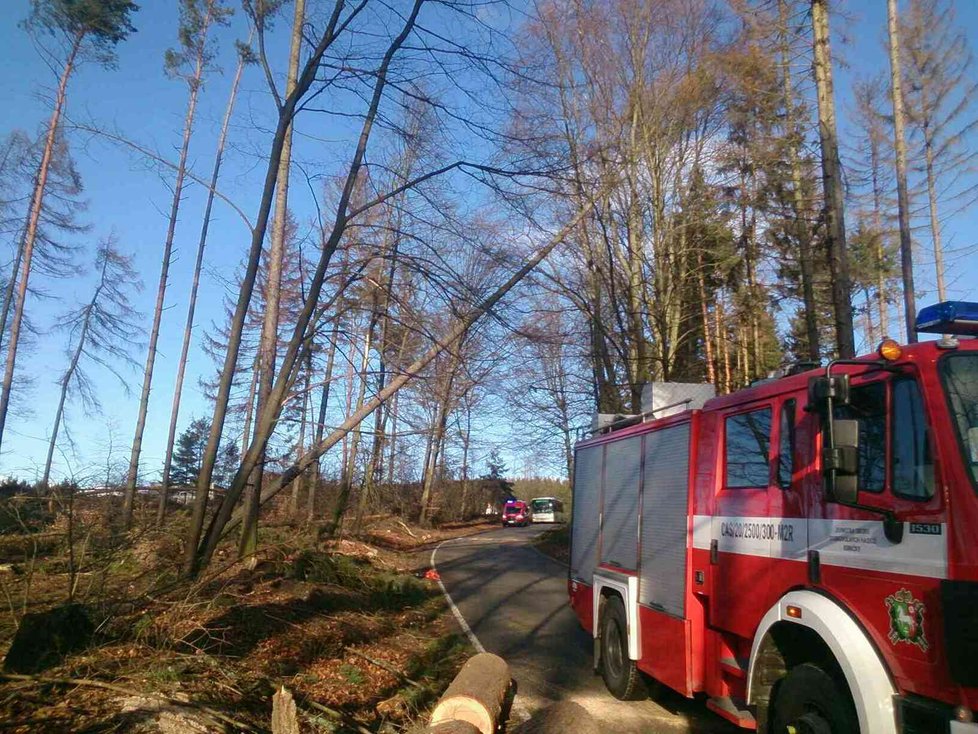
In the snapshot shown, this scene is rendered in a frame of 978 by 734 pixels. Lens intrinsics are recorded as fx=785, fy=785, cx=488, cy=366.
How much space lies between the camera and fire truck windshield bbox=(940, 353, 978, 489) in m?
4.02

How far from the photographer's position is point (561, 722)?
634 cm

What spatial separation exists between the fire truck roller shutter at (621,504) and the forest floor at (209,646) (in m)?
2.42

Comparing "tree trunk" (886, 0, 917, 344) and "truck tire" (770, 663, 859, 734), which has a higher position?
"tree trunk" (886, 0, 917, 344)

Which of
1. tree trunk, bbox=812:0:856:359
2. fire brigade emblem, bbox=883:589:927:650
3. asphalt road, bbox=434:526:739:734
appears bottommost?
asphalt road, bbox=434:526:739:734

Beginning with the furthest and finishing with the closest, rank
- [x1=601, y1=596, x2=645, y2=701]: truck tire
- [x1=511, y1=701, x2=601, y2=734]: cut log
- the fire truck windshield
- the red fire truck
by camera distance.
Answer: [x1=601, y1=596, x2=645, y2=701]: truck tire, [x1=511, y1=701, x2=601, y2=734]: cut log, the fire truck windshield, the red fire truck

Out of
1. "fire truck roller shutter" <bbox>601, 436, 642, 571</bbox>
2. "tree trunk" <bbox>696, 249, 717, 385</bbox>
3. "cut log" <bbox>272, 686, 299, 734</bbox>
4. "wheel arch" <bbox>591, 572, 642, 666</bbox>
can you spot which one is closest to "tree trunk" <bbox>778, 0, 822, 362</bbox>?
"tree trunk" <bbox>696, 249, 717, 385</bbox>

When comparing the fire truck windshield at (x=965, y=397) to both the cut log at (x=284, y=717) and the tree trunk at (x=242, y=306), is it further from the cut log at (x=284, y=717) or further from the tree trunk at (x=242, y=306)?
the tree trunk at (x=242, y=306)

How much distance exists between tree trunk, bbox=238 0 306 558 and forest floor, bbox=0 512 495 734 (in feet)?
2.08

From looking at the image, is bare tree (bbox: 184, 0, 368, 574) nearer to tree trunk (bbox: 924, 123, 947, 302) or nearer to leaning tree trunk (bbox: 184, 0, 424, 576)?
leaning tree trunk (bbox: 184, 0, 424, 576)

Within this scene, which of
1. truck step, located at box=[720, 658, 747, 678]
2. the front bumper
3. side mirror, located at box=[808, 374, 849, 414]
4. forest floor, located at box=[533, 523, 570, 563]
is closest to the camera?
the front bumper

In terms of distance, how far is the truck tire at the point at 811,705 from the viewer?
4328 millimetres

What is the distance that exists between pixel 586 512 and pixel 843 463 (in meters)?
6.09

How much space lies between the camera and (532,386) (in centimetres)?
1952

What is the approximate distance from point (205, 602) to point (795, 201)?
13.6 m
